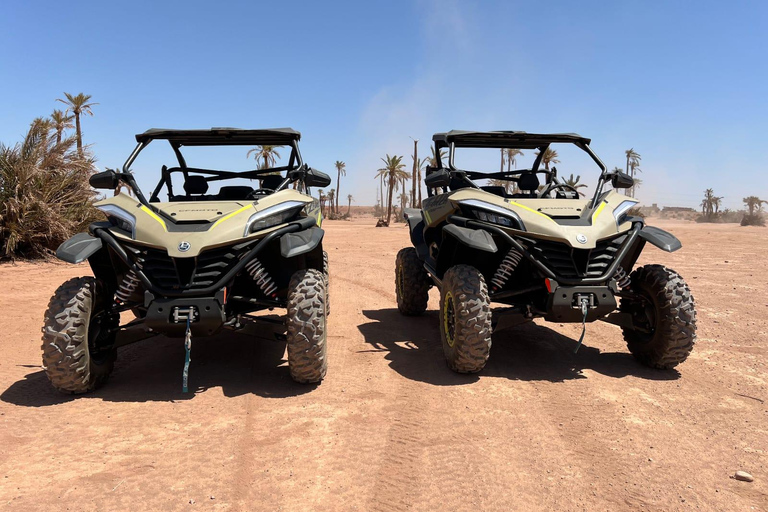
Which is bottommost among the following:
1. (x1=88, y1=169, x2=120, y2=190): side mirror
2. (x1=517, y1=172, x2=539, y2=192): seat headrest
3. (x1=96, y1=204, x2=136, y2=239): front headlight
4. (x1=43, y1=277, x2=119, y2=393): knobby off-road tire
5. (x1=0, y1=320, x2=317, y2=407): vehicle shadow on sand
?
(x1=0, y1=320, x2=317, y2=407): vehicle shadow on sand

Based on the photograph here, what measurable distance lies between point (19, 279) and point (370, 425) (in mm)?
9182

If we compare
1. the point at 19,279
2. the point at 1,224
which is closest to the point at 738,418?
the point at 19,279

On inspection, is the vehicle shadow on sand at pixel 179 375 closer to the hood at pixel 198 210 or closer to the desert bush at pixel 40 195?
the hood at pixel 198 210

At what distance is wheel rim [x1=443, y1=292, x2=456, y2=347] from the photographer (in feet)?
15.3

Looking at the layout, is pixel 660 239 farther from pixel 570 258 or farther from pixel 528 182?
pixel 528 182

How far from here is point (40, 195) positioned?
38.9 ft

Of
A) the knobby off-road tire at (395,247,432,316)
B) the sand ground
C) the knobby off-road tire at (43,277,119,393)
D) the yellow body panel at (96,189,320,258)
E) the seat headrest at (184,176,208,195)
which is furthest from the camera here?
the knobby off-road tire at (395,247,432,316)

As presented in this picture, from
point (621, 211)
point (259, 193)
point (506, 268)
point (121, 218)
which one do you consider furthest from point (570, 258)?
point (121, 218)

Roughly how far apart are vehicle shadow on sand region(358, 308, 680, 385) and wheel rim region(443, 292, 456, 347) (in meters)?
0.30

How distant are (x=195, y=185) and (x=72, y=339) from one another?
2463 millimetres

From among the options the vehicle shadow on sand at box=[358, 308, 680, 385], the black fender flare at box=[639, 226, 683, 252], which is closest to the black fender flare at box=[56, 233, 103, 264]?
the vehicle shadow on sand at box=[358, 308, 680, 385]

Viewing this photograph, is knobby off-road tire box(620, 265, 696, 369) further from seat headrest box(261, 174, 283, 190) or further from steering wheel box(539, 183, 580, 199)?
seat headrest box(261, 174, 283, 190)

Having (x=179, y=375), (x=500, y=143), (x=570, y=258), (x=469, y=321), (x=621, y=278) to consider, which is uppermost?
(x=500, y=143)

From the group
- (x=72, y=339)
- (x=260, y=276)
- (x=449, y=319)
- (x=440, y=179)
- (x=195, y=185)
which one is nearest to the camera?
(x=72, y=339)
